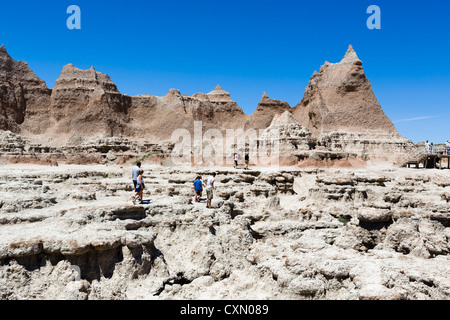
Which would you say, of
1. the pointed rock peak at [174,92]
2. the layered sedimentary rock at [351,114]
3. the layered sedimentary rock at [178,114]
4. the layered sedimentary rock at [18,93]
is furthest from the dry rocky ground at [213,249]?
the pointed rock peak at [174,92]

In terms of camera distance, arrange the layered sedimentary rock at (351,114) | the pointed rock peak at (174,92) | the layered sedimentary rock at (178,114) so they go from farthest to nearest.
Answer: the pointed rock peak at (174,92) → the layered sedimentary rock at (178,114) → the layered sedimentary rock at (351,114)

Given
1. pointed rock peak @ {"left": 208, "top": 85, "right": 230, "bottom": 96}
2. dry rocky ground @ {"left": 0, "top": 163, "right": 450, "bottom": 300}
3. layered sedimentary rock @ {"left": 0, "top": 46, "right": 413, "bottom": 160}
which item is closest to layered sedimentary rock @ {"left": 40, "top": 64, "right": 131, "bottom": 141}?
layered sedimentary rock @ {"left": 0, "top": 46, "right": 413, "bottom": 160}

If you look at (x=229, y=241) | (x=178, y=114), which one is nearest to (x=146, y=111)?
(x=178, y=114)

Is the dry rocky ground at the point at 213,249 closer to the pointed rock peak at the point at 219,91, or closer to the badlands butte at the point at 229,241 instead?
the badlands butte at the point at 229,241

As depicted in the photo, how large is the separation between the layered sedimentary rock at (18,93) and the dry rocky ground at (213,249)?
4570cm

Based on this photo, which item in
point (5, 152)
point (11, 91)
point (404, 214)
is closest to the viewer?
point (404, 214)

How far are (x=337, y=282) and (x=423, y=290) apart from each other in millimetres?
1234

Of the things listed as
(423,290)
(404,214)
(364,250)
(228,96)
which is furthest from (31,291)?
(228,96)

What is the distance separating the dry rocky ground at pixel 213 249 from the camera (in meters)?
5.42

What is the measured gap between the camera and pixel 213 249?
301 inches

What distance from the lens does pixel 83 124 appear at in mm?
49812

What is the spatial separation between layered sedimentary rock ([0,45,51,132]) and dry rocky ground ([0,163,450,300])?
45.7m

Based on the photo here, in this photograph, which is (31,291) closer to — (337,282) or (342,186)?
(337,282)
